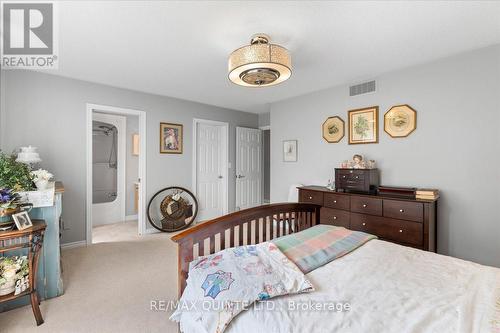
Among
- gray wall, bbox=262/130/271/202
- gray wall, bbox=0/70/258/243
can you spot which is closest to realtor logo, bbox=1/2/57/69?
gray wall, bbox=0/70/258/243

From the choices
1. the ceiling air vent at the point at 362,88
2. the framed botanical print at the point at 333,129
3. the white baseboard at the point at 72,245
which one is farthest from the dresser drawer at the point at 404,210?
the white baseboard at the point at 72,245

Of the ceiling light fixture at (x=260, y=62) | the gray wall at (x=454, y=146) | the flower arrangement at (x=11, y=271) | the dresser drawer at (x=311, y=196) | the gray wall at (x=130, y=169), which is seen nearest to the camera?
the flower arrangement at (x=11, y=271)

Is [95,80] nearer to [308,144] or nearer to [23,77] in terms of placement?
[23,77]

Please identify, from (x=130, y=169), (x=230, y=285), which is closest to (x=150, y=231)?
(x=130, y=169)

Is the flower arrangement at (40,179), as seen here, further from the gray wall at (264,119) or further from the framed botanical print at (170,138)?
the gray wall at (264,119)

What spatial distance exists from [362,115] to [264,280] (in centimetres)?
305

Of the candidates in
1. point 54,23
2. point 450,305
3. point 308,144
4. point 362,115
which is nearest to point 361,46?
point 362,115

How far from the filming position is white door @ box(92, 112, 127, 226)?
4.90 m

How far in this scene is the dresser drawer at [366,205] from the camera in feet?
9.28

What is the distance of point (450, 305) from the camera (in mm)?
1092

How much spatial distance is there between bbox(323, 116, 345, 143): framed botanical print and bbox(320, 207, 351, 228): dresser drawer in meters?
1.16

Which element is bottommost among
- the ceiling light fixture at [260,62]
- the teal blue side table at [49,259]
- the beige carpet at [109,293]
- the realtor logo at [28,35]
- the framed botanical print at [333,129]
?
the beige carpet at [109,293]

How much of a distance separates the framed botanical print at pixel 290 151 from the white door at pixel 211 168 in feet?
4.61

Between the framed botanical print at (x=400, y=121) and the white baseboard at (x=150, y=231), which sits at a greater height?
the framed botanical print at (x=400, y=121)
